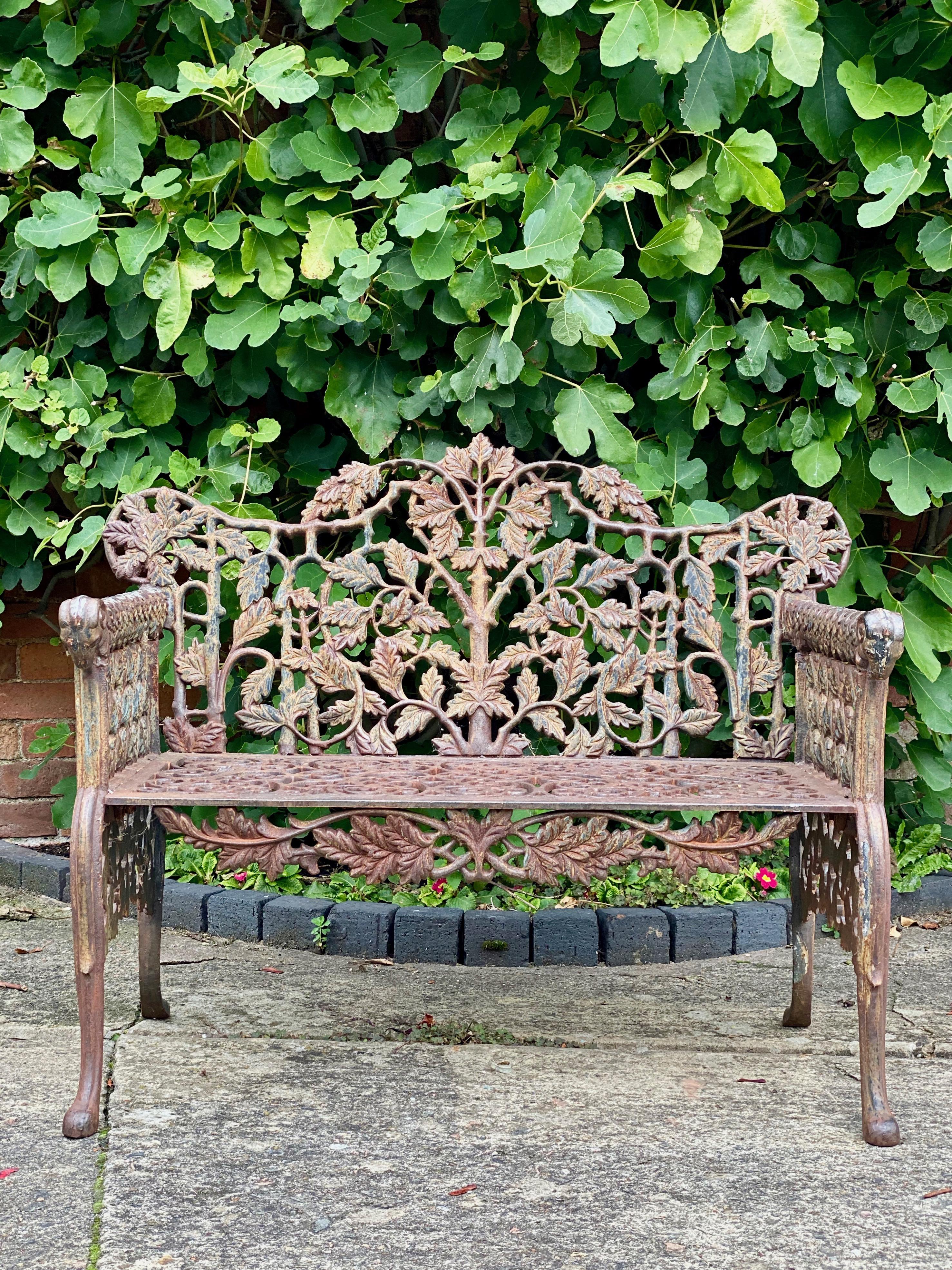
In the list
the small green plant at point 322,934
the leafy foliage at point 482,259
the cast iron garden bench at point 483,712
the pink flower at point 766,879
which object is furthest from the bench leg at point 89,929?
the pink flower at point 766,879

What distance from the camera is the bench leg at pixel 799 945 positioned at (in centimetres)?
262

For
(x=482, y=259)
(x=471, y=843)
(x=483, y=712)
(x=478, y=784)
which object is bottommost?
(x=471, y=843)

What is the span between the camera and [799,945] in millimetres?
2697

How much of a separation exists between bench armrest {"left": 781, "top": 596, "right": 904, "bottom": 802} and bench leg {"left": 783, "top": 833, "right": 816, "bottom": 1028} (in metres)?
0.22

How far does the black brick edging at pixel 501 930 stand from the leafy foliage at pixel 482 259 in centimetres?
75

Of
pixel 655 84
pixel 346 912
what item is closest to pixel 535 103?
pixel 655 84

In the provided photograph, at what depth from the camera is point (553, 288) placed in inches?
119

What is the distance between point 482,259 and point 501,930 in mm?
1692

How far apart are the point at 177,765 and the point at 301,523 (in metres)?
0.64

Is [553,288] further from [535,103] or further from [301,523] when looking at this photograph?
[301,523]

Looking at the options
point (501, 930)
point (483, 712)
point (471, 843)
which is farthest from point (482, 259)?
point (501, 930)

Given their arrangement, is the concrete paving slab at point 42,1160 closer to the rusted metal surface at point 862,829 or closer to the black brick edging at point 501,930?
the black brick edging at point 501,930

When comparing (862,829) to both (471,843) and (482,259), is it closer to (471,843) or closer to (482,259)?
(471,843)

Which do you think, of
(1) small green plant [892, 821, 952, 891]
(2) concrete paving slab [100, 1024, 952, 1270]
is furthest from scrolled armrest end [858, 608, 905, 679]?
(1) small green plant [892, 821, 952, 891]
